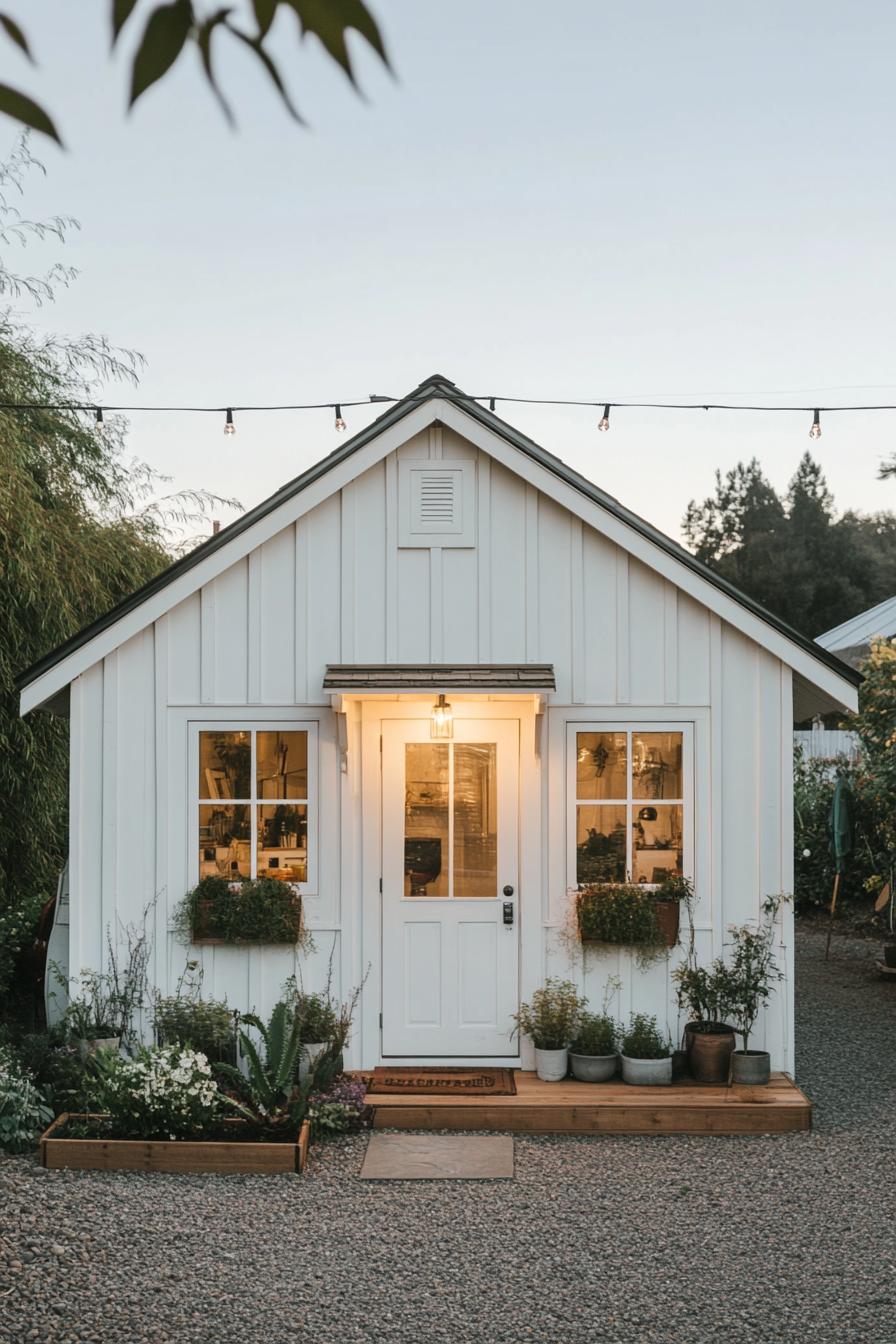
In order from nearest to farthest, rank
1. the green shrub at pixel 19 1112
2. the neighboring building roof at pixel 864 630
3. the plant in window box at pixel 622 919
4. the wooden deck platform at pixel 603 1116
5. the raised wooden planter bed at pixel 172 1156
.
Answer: the raised wooden planter bed at pixel 172 1156
the green shrub at pixel 19 1112
the wooden deck platform at pixel 603 1116
the plant in window box at pixel 622 919
the neighboring building roof at pixel 864 630

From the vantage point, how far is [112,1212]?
555 cm

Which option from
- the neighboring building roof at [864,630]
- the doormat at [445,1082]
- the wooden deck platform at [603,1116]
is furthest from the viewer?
the neighboring building roof at [864,630]

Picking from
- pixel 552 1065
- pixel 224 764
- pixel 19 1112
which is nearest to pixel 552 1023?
pixel 552 1065

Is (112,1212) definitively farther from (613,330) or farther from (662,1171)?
(613,330)

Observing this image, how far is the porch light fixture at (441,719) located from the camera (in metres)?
Answer: 7.61

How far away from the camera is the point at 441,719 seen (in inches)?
300

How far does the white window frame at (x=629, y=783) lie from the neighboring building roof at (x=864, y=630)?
29.7 feet

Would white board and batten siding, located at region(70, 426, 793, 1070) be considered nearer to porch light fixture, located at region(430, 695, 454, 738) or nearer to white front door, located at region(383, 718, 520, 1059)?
white front door, located at region(383, 718, 520, 1059)

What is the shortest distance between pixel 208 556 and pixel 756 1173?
15.3 feet

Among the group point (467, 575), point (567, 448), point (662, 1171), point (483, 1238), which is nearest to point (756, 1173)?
point (662, 1171)

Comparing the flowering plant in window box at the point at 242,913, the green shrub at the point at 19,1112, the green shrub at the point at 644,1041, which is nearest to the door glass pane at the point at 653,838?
the green shrub at the point at 644,1041

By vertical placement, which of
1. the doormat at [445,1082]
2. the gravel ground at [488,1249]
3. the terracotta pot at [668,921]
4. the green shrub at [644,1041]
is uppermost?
the terracotta pot at [668,921]

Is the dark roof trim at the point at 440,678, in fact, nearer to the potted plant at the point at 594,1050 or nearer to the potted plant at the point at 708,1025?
the potted plant at the point at 708,1025

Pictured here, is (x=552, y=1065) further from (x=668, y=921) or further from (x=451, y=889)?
(x=451, y=889)
